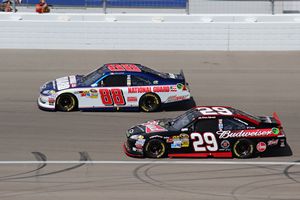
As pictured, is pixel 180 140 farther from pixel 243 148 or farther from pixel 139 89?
pixel 139 89

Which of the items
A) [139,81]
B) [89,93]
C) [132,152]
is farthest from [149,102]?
[132,152]

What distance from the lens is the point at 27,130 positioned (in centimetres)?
1703

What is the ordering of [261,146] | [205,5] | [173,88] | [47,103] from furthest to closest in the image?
1. [205,5]
2. [173,88]
3. [47,103]
4. [261,146]

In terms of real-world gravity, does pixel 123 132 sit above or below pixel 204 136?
below

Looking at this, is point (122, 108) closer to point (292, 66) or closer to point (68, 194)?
point (68, 194)

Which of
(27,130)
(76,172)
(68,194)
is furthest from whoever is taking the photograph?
(27,130)

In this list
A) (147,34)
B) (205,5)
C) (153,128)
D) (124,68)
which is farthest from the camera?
(205,5)

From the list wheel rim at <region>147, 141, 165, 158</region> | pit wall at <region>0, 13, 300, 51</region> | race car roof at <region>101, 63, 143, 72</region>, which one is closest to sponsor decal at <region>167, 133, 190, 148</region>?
wheel rim at <region>147, 141, 165, 158</region>

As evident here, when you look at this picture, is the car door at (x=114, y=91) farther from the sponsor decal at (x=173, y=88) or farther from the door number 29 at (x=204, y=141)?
the door number 29 at (x=204, y=141)

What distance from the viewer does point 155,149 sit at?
14.9 m

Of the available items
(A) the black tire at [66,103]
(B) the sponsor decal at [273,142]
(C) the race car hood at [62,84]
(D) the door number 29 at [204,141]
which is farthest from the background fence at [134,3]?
(B) the sponsor decal at [273,142]

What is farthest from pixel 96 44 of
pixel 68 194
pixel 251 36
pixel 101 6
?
pixel 68 194

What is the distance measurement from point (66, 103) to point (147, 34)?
324 inches

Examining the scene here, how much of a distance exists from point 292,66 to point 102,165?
12126 millimetres
